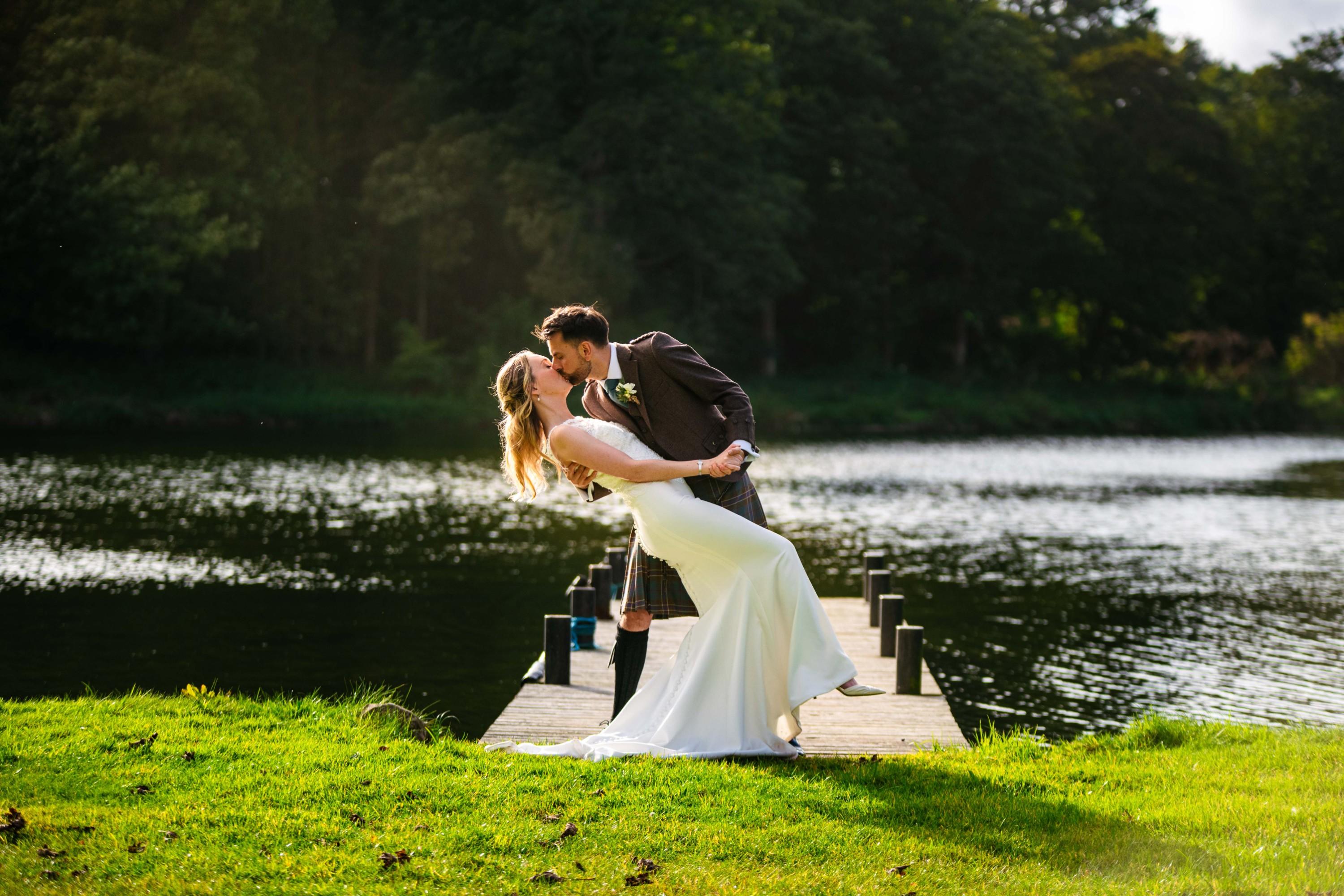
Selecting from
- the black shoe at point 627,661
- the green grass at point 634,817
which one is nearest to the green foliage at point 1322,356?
the green grass at point 634,817

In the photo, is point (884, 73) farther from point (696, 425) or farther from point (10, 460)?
point (696, 425)

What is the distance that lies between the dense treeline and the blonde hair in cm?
3275

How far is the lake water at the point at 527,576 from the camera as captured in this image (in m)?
10.7

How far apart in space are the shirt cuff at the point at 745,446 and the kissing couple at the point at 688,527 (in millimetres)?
45

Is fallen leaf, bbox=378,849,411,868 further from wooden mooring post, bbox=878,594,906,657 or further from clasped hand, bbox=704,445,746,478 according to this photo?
wooden mooring post, bbox=878,594,906,657

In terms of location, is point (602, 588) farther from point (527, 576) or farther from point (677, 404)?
point (677, 404)

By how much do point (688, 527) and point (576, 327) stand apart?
114 centimetres

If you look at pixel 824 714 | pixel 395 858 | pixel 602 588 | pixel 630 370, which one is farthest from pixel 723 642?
pixel 602 588

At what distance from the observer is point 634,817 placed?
17.8 feet

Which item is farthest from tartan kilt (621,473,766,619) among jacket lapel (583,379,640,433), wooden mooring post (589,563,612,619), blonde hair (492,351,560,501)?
wooden mooring post (589,563,612,619)

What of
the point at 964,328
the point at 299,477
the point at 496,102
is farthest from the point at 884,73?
the point at 299,477

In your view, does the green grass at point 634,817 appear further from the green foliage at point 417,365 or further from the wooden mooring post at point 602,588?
the green foliage at point 417,365

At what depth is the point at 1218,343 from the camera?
56750 mm

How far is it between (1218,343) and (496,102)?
33164 millimetres
